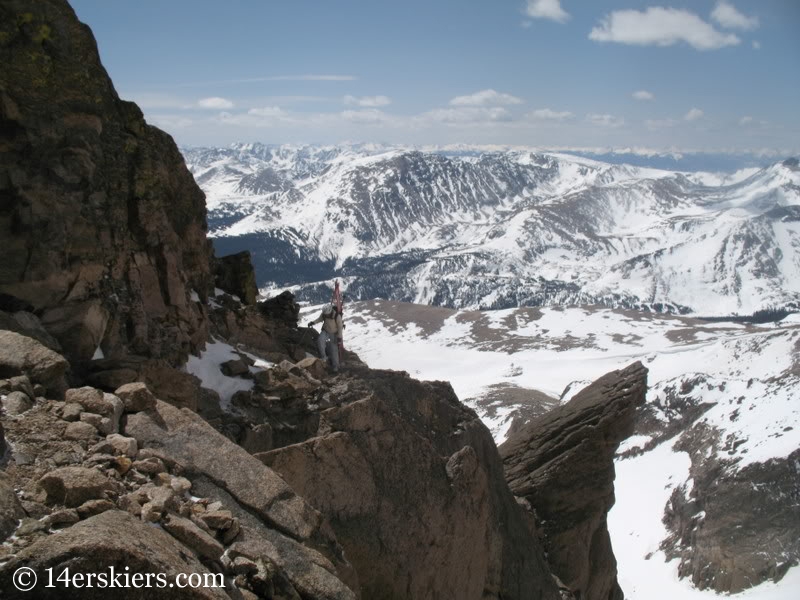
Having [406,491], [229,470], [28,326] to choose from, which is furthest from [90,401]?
[406,491]

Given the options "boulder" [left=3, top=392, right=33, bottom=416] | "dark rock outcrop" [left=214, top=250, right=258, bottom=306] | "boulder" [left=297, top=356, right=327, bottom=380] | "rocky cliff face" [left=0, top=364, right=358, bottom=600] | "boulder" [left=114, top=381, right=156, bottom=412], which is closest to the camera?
"rocky cliff face" [left=0, top=364, right=358, bottom=600]

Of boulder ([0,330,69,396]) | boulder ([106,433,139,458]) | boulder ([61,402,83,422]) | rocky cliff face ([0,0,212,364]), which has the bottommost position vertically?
boulder ([106,433,139,458])

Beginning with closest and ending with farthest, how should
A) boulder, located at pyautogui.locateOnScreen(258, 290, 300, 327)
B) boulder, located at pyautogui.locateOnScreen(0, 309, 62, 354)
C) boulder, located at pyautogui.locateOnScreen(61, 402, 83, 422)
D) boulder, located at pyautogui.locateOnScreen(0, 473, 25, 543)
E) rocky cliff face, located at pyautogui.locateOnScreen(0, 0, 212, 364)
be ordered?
boulder, located at pyautogui.locateOnScreen(0, 473, 25, 543)
boulder, located at pyautogui.locateOnScreen(61, 402, 83, 422)
boulder, located at pyautogui.locateOnScreen(0, 309, 62, 354)
rocky cliff face, located at pyautogui.locateOnScreen(0, 0, 212, 364)
boulder, located at pyautogui.locateOnScreen(258, 290, 300, 327)

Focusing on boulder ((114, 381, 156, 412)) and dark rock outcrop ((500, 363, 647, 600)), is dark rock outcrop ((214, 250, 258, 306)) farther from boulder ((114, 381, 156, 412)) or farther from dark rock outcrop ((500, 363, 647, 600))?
boulder ((114, 381, 156, 412))

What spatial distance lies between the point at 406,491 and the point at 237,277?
20.9 meters

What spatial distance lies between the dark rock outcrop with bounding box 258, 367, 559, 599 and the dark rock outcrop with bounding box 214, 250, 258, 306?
13.3 meters

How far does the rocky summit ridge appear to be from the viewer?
368 inches

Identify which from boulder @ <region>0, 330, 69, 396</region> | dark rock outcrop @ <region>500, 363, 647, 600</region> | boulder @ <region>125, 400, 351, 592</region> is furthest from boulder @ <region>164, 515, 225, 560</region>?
dark rock outcrop @ <region>500, 363, 647, 600</region>

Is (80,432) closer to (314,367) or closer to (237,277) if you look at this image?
(314,367)

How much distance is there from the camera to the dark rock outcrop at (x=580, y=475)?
33.5 metres

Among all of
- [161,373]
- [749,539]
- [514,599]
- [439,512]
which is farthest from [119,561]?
[749,539]

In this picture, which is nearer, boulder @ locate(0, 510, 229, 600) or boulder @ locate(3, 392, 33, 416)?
boulder @ locate(0, 510, 229, 600)

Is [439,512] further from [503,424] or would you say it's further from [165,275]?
[503,424]

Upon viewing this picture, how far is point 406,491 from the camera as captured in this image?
1961cm
